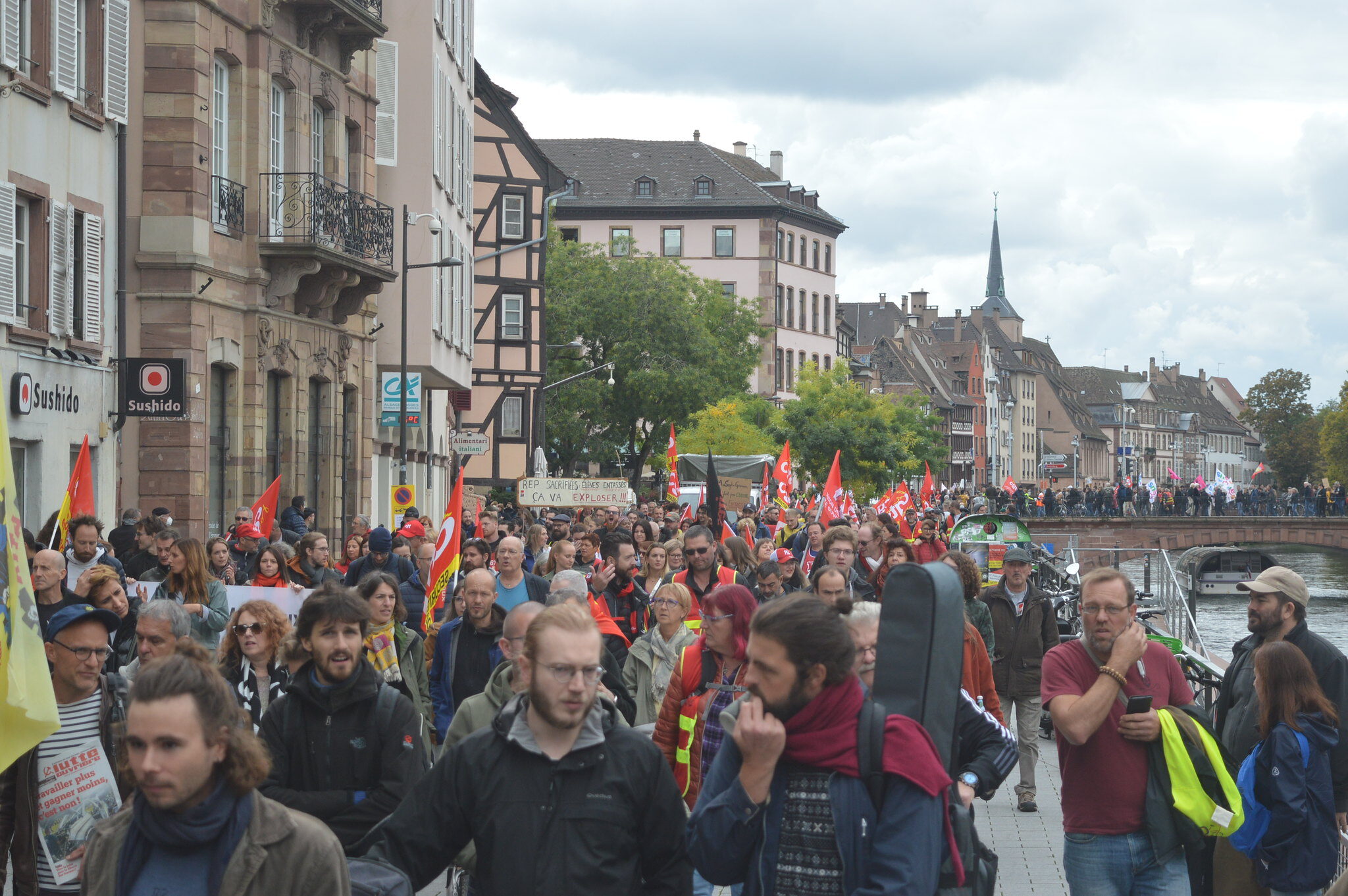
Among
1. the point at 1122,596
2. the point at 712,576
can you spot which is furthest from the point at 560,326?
the point at 1122,596

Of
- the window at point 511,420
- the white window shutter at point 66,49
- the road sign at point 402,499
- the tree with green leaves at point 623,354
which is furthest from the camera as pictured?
the tree with green leaves at point 623,354

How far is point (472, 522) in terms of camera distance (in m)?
24.1

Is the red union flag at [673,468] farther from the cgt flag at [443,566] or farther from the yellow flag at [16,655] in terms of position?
the yellow flag at [16,655]

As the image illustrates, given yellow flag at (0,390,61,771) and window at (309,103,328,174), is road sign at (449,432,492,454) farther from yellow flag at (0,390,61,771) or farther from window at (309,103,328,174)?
yellow flag at (0,390,61,771)

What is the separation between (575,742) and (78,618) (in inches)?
97.4

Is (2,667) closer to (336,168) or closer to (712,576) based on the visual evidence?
(712,576)

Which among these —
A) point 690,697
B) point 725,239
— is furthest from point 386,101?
point 725,239

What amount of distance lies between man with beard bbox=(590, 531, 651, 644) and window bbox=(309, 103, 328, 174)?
15757 mm

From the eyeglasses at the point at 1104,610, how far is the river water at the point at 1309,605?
24313 millimetres

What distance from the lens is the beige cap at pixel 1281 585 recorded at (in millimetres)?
7039

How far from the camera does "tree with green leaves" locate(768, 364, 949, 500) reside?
6525 centimetres

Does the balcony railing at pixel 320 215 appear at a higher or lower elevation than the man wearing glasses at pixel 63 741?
higher

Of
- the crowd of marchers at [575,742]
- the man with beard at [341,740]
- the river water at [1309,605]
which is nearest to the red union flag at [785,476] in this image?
the river water at [1309,605]

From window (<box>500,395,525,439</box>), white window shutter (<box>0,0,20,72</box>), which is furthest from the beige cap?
window (<box>500,395,525,439</box>)
